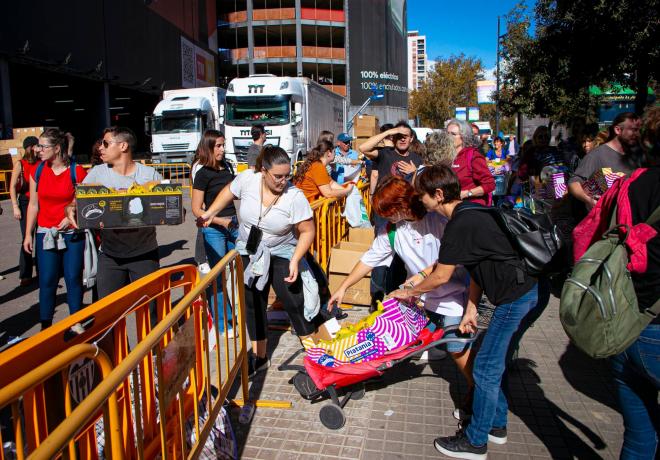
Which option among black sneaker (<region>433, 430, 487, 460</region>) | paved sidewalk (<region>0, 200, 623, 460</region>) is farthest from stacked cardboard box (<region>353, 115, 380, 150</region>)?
black sneaker (<region>433, 430, 487, 460</region>)

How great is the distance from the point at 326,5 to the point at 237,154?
38.7 metres

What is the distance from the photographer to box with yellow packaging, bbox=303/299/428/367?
3.65m

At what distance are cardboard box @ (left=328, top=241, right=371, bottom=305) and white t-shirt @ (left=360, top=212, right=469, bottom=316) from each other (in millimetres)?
1939

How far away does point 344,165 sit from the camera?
33.5 ft

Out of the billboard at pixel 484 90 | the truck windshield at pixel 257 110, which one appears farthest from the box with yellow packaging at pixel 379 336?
the billboard at pixel 484 90

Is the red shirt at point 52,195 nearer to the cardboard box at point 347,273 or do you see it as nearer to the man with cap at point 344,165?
Answer: the cardboard box at point 347,273

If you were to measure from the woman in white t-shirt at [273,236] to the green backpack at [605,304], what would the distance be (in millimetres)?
2159

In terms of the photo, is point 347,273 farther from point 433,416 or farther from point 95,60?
point 95,60

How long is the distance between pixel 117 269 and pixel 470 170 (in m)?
3.52

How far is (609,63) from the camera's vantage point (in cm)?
984

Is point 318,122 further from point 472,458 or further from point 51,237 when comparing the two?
point 472,458

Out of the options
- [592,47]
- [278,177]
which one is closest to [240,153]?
[592,47]

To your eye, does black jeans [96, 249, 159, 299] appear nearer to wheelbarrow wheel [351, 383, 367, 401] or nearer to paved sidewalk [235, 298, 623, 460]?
paved sidewalk [235, 298, 623, 460]

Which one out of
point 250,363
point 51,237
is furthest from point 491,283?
point 51,237
